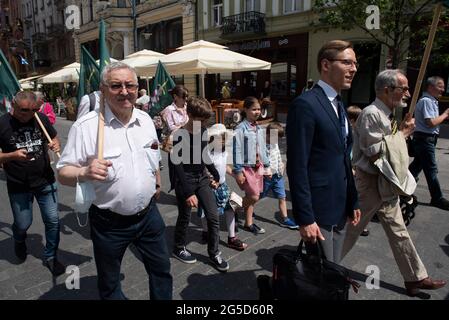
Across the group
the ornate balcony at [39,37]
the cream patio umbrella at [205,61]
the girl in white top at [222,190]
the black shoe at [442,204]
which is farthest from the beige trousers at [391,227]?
the ornate balcony at [39,37]

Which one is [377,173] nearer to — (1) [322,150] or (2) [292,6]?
(1) [322,150]

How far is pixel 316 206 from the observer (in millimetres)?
2291

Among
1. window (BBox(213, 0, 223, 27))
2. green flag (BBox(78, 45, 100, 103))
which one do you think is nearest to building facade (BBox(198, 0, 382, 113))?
window (BBox(213, 0, 223, 27))

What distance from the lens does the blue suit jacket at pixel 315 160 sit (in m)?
2.14

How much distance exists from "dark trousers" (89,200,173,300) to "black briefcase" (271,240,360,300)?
31.8 inches

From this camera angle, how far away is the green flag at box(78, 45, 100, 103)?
3982 millimetres

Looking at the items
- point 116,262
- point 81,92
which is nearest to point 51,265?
point 116,262

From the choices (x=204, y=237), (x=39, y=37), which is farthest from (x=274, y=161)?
(x=39, y=37)

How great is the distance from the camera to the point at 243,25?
19750 millimetres

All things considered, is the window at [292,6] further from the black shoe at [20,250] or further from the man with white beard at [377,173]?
the black shoe at [20,250]

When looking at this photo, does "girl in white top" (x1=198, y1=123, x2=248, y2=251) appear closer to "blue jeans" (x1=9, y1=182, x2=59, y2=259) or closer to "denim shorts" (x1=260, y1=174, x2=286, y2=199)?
"denim shorts" (x1=260, y1=174, x2=286, y2=199)

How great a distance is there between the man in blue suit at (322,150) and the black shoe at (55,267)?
2.49 m
